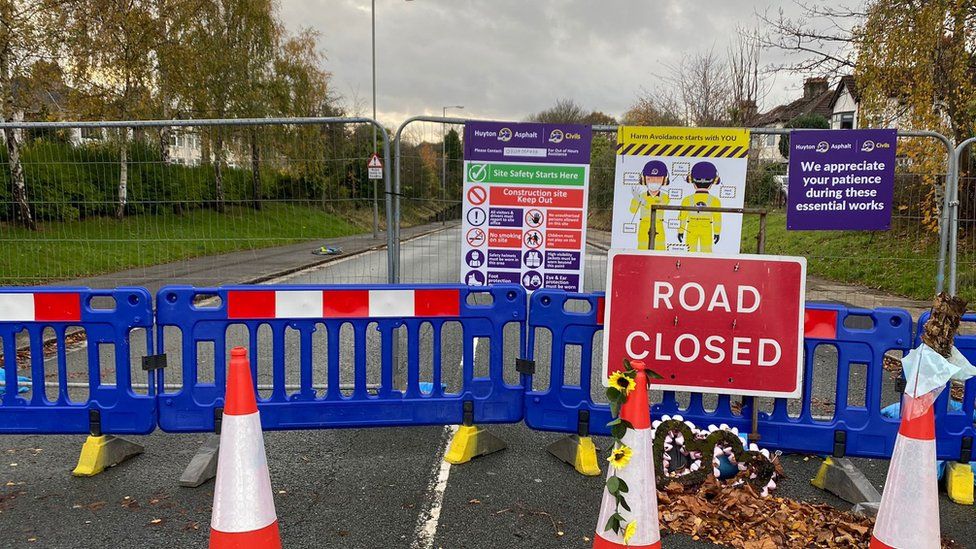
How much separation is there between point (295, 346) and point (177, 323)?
3412mm

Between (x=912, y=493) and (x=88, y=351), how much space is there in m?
4.69

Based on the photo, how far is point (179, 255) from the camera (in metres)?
6.06

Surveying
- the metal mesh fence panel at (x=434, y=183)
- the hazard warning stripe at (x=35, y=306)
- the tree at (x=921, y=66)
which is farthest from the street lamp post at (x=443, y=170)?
the tree at (x=921, y=66)

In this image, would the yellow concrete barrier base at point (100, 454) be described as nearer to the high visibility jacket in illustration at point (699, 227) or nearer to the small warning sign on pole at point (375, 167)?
the small warning sign on pole at point (375, 167)

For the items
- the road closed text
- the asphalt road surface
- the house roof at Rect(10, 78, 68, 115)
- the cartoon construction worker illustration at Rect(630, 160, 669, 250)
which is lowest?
the asphalt road surface

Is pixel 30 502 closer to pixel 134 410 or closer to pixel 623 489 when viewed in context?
pixel 134 410

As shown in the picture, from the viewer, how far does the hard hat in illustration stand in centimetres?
548

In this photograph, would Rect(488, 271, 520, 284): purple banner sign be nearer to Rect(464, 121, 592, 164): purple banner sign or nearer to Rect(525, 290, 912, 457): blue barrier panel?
Rect(464, 121, 592, 164): purple banner sign

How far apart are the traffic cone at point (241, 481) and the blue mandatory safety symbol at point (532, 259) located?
2938 mm

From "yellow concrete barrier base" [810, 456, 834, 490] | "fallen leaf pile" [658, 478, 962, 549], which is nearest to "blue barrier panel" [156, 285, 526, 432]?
"fallen leaf pile" [658, 478, 962, 549]

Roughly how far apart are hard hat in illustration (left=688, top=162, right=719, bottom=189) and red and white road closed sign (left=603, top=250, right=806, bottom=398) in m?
1.75

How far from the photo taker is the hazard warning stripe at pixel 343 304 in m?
4.14

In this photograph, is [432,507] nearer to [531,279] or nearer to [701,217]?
[531,279]

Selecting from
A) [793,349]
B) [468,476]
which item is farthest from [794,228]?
[468,476]
